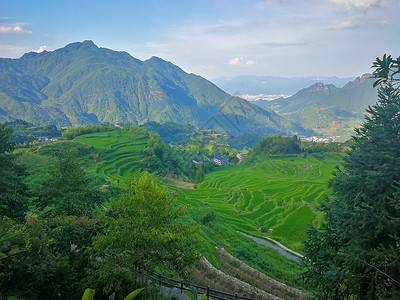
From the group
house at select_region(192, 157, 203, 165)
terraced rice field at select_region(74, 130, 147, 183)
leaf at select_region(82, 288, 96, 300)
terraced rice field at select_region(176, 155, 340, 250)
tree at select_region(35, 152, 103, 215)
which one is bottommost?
house at select_region(192, 157, 203, 165)

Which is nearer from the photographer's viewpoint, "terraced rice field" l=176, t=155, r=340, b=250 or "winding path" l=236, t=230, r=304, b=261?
"winding path" l=236, t=230, r=304, b=261

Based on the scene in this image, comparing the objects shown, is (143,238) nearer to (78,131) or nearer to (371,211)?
(371,211)

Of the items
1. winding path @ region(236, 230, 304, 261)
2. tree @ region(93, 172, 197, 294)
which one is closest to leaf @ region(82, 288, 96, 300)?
tree @ region(93, 172, 197, 294)

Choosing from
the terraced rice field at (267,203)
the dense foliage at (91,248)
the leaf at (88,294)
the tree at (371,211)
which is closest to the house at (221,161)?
the terraced rice field at (267,203)

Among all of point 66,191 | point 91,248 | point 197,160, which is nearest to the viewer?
point 91,248

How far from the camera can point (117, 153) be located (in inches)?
2891

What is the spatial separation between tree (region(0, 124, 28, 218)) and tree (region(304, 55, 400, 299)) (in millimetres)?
16381

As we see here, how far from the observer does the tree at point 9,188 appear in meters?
14.8

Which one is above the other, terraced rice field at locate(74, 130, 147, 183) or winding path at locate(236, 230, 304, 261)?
terraced rice field at locate(74, 130, 147, 183)

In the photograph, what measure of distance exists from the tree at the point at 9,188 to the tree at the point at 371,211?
16.4 m

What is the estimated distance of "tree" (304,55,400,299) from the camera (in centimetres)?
924

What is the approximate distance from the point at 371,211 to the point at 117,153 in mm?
70655

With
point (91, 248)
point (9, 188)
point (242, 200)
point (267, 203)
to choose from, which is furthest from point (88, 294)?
point (242, 200)

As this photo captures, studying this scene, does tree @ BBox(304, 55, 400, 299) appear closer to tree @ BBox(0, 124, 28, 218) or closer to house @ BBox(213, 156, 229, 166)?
tree @ BBox(0, 124, 28, 218)
